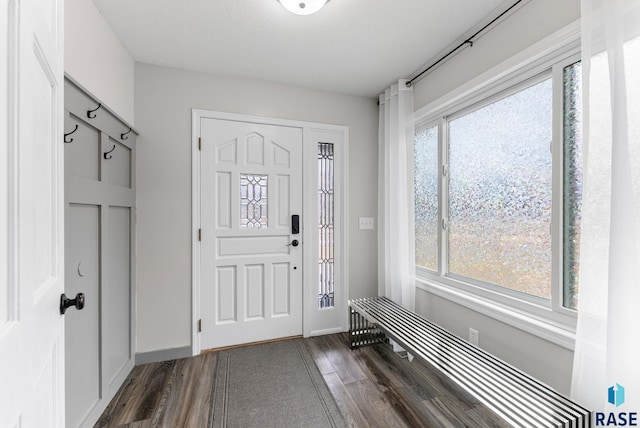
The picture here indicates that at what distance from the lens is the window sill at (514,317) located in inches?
55.9

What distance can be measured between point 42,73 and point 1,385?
74 cm

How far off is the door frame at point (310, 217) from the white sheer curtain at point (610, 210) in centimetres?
185

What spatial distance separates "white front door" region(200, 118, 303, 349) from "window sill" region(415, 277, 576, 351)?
1308 millimetres

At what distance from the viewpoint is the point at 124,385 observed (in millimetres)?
1979

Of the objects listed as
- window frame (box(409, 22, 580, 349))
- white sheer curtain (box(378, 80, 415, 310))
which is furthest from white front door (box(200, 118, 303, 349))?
window frame (box(409, 22, 580, 349))

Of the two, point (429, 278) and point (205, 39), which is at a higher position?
point (205, 39)

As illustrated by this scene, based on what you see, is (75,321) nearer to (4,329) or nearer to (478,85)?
(4,329)

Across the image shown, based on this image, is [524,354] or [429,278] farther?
[429,278]

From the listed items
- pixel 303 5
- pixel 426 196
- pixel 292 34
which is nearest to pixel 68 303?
pixel 303 5

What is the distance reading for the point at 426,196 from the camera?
250 centimetres

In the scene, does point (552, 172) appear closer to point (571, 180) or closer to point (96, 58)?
point (571, 180)

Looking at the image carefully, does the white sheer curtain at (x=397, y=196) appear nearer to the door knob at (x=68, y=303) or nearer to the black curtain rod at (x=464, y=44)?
the black curtain rod at (x=464, y=44)

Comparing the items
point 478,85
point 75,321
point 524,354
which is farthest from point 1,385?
point 478,85

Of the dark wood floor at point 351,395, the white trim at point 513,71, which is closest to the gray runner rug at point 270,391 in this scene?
the dark wood floor at point 351,395
